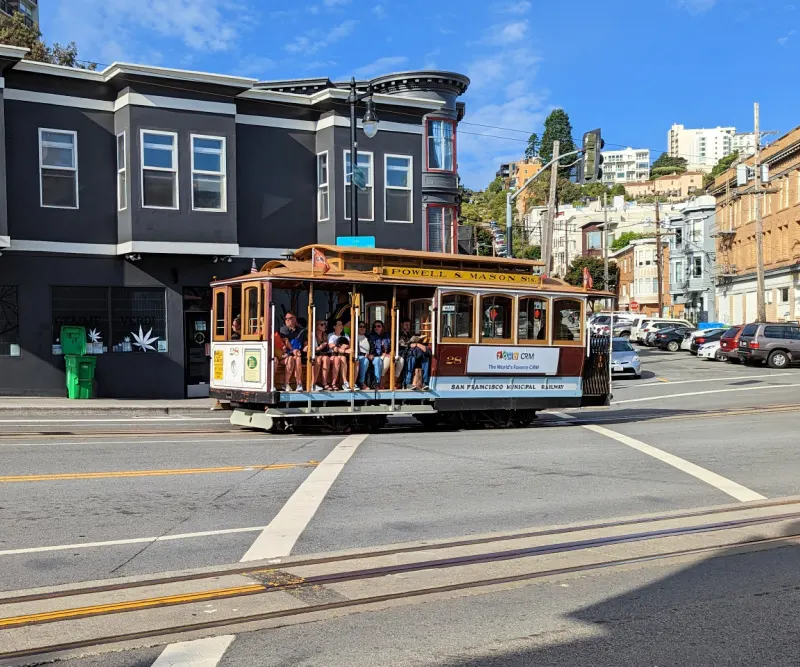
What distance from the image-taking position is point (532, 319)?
727 inches

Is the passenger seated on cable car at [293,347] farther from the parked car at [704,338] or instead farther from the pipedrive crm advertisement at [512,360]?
the parked car at [704,338]

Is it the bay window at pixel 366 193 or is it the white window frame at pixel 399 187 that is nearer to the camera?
the bay window at pixel 366 193

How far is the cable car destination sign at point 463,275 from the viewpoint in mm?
17000

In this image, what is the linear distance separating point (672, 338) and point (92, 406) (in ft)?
124

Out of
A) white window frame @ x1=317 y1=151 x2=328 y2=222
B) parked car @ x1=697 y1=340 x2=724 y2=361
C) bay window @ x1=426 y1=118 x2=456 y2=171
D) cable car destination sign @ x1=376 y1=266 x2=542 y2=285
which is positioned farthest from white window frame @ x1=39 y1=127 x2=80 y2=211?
parked car @ x1=697 y1=340 x2=724 y2=361

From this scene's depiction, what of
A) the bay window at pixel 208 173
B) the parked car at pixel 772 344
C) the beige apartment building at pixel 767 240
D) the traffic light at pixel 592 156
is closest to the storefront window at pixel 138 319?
the bay window at pixel 208 173

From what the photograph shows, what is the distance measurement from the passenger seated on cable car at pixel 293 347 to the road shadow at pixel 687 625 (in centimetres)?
968

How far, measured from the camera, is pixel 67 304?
23.3 meters

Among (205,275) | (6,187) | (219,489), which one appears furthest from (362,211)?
(219,489)

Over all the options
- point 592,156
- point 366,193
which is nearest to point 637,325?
point 592,156

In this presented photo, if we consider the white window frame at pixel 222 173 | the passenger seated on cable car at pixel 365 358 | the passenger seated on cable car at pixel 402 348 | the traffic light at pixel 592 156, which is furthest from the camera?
the traffic light at pixel 592 156

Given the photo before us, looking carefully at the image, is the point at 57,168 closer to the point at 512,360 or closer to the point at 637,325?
the point at 512,360

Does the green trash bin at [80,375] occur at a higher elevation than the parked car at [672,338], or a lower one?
lower

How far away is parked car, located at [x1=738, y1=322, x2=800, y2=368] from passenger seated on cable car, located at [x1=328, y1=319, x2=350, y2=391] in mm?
25907
